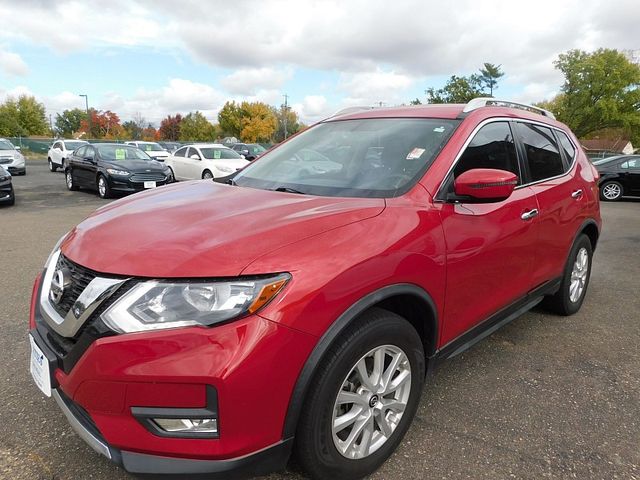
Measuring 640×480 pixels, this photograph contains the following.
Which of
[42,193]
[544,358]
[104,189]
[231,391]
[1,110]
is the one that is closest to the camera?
[231,391]

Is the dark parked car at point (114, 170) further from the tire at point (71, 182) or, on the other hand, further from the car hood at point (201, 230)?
the car hood at point (201, 230)

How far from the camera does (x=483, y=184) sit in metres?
2.26

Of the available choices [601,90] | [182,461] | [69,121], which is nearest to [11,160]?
[182,461]

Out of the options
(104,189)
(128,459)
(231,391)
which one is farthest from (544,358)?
(104,189)

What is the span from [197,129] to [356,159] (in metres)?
80.6

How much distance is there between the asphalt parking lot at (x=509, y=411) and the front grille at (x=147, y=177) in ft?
27.2

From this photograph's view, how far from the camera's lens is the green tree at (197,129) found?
7812 centimetres

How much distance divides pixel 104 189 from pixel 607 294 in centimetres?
1198

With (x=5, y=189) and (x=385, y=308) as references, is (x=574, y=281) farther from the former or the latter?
(x=5, y=189)

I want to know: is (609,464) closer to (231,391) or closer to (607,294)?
(231,391)

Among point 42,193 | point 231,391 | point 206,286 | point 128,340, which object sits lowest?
point 42,193

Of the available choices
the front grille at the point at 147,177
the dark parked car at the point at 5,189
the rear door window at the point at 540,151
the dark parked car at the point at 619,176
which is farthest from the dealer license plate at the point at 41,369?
the dark parked car at the point at 619,176

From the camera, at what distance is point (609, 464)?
2207mm

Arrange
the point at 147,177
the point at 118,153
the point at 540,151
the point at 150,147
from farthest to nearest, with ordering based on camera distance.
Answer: the point at 150,147
the point at 118,153
the point at 147,177
the point at 540,151
